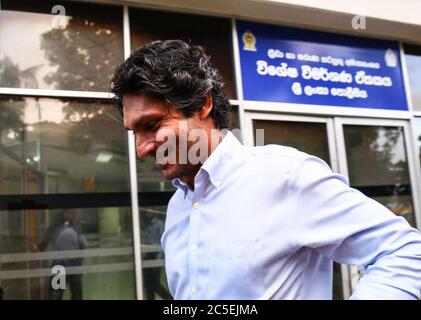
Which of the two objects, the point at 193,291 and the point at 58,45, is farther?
the point at 58,45

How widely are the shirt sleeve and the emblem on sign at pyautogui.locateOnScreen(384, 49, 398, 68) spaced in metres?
5.11

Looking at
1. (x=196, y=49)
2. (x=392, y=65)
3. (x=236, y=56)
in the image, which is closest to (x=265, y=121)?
(x=236, y=56)

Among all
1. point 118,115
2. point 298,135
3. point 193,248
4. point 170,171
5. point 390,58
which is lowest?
point 193,248

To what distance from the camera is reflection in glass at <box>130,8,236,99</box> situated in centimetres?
468

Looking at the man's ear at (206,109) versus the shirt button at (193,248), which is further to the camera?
the man's ear at (206,109)

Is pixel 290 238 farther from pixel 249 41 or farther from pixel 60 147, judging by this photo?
pixel 249 41

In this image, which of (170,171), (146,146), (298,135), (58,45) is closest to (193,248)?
(170,171)

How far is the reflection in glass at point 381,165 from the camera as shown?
5500 millimetres

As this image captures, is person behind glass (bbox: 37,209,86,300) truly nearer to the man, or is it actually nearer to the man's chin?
the man

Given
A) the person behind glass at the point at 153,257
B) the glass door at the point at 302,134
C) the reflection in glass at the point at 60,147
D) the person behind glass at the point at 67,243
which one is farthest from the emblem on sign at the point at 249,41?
the person behind glass at the point at 67,243

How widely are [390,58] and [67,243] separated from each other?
180 inches

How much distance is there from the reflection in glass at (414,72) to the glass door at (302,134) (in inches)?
57.8

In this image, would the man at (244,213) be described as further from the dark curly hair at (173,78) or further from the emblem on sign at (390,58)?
the emblem on sign at (390,58)

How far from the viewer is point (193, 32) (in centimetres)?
489
